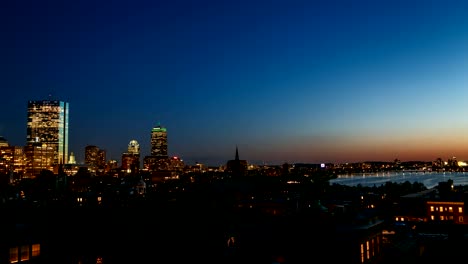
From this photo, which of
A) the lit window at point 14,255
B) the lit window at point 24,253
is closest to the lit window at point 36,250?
the lit window at point 24,253

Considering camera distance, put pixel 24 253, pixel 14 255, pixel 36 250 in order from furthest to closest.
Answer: pixel 36 250, pixel 24 253, pixel 14 255

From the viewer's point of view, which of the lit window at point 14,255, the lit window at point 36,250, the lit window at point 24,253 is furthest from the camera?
the lit window at point 36,250

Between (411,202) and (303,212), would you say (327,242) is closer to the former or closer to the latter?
(303,212)

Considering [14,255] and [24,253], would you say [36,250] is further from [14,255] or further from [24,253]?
[14,255]

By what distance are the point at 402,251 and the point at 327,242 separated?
Answer: 10.3 m

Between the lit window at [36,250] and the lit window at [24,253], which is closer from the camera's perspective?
the lit window at [24,253]

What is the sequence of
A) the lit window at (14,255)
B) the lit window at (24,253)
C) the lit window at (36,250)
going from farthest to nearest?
the lit window at (36,250)
the lit window at (24,253)
the lit window at (14,255)

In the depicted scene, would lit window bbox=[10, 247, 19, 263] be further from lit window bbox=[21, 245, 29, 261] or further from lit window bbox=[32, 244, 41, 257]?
lit window bbox=[32, 244, 41, 257]

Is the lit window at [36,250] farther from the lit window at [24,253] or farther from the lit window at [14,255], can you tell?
the lit window at [14,255]

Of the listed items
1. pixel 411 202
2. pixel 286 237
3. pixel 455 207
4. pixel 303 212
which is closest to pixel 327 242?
pixel 286 237

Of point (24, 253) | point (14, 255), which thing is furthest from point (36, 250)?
point (14, 255)

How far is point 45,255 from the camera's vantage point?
2606cm

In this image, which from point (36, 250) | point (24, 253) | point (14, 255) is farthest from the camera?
point (36, 250)

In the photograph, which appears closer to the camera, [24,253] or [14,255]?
[14,255]
